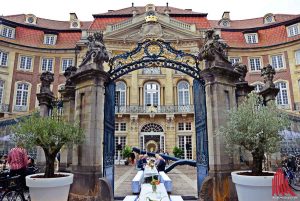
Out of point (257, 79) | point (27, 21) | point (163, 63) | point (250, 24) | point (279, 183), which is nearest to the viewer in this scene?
point (279, 183)

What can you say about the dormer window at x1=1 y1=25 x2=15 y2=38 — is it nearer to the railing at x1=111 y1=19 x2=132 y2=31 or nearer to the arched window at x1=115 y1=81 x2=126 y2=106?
the railing at x1=111 y1=19 x2=132 y2=31

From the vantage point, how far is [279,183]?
Result: 437 centimetres

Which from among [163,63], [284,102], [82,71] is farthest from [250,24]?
[82,71]

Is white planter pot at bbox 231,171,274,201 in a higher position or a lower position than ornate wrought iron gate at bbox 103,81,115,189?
Answer: lower

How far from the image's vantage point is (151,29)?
25.7 meters

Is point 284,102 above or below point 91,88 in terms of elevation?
above

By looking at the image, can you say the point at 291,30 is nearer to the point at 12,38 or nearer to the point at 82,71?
the point at 82,71

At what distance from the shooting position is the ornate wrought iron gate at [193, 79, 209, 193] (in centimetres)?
681

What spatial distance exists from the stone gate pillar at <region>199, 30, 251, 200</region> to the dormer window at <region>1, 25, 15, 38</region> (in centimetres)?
2612

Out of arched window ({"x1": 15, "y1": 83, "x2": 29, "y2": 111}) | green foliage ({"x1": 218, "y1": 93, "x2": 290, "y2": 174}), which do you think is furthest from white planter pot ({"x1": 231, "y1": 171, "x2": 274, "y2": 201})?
arched window ({"x1": 15, "y1": 83, "x2": 29, "y2": 111})

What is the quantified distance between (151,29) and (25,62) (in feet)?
48.3

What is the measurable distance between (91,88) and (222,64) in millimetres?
3806

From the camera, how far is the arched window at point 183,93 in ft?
84.4

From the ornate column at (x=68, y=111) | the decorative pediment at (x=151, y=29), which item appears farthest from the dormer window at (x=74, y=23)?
the ornate column at (x=68, y=111)
